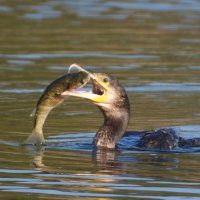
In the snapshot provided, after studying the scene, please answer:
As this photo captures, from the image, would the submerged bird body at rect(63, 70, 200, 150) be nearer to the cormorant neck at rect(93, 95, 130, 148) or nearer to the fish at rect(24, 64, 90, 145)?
the cormorant neck at rect(93, 95, 130, 148)

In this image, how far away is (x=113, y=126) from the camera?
43.7ft

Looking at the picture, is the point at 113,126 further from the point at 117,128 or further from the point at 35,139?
the point at 35,139

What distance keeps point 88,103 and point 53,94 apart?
397 cm

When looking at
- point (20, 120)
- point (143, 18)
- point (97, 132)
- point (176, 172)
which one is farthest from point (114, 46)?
point (176, 172)

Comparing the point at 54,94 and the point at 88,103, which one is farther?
the point at 88,103

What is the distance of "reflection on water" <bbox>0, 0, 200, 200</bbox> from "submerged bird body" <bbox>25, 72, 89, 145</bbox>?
0.20m

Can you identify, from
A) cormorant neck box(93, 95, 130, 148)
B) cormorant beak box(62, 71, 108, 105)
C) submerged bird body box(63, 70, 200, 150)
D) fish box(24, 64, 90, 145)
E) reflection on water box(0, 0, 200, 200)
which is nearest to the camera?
reflection on water box(0, 0, 200, 200)

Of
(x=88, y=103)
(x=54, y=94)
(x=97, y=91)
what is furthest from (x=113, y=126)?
(x=88, y=103)

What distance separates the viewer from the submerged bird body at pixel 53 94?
12.6 m

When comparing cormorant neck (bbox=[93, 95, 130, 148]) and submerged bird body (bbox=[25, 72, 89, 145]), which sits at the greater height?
submerged bird body (bbox=[25, 72, 89, 145])

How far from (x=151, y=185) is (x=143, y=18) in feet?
53.7

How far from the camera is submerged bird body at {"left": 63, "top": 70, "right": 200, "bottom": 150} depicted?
13.0m

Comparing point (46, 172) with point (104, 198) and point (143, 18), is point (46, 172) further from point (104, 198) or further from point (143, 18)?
point (143, 18)

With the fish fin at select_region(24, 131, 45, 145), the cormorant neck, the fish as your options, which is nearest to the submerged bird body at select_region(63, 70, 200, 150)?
the cormorant neck
